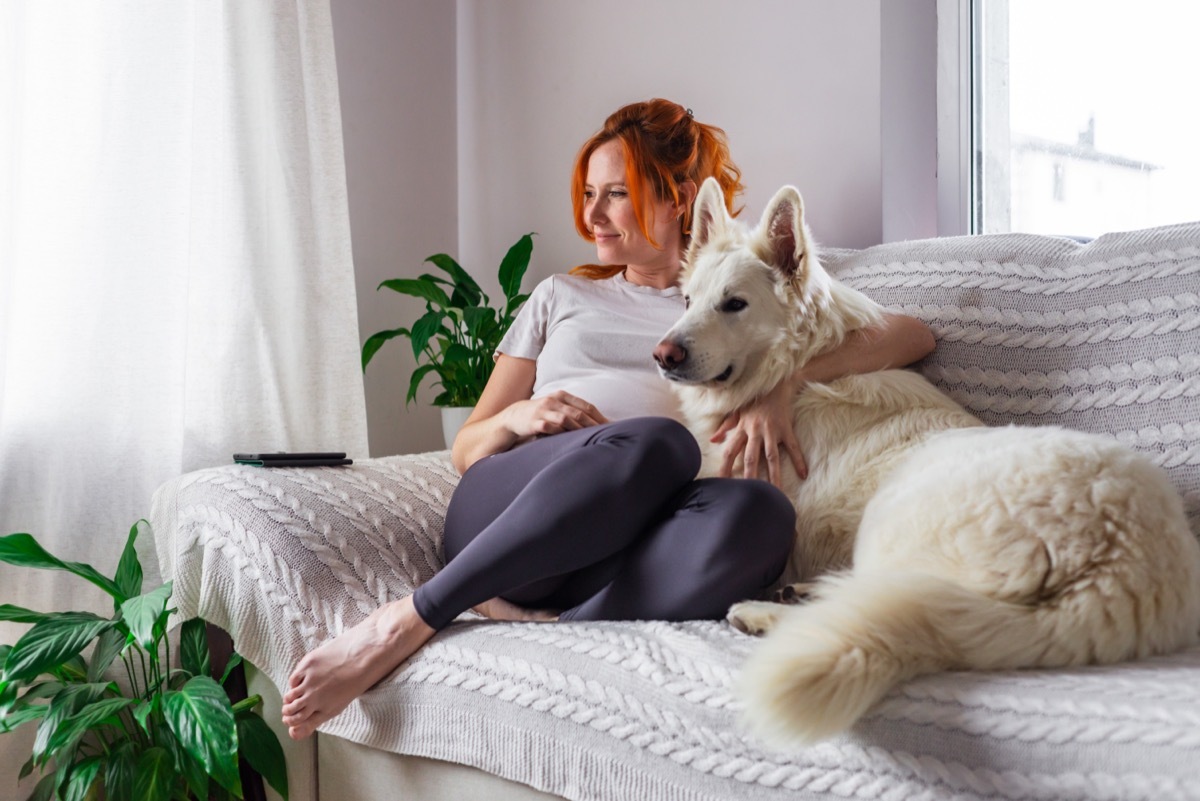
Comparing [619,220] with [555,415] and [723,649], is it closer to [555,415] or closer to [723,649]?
[555,415]

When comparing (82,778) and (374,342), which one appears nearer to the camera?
(82,778)

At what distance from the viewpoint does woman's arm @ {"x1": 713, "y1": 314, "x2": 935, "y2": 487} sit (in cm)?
161

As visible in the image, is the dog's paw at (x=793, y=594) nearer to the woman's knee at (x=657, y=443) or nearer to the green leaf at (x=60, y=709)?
the woman's knee at (x=657, y=443)

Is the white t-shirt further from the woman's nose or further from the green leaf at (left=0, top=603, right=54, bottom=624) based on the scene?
the green leaf at (left=0, top=603, right=54, bottom=624)

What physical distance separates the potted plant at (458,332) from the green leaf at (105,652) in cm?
113

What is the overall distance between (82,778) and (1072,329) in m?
1.85

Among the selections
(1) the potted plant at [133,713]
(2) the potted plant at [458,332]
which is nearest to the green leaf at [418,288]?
(2) the potted plant at [458,332]

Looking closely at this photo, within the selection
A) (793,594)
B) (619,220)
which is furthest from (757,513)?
(619,220)

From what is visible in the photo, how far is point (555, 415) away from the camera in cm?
169

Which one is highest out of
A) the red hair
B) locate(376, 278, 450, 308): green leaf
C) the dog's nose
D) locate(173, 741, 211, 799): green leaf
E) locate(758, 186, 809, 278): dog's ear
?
the red hair

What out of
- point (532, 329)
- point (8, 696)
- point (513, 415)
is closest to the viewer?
point (8, 696)

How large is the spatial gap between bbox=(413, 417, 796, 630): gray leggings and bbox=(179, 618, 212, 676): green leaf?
647mm

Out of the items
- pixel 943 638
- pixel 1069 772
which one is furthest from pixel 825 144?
pixel 1069 772

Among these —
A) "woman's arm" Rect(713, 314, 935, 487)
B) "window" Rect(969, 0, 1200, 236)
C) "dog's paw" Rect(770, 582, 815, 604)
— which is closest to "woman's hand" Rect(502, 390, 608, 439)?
"woman's arm" Rect(713, 314, 935, 487)
